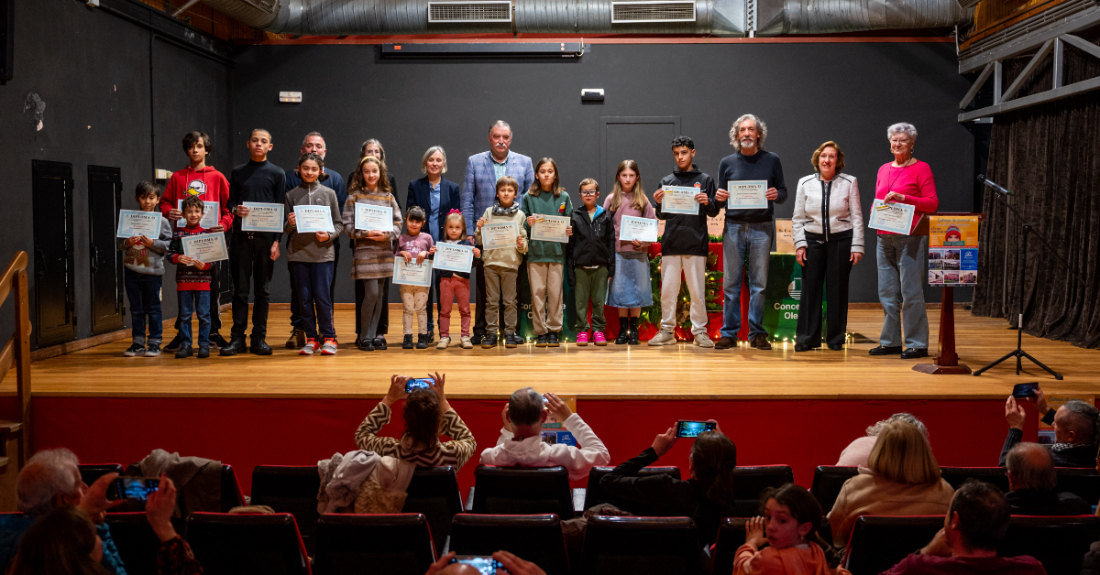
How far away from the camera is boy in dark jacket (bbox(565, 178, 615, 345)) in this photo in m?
5.95

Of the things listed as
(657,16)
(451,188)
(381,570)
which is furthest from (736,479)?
(657,16)

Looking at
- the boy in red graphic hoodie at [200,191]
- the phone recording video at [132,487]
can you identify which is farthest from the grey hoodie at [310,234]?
the phone recording video at [132,487]

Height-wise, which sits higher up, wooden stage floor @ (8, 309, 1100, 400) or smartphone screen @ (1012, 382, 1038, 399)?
smartphone screen @ (1012, 382, 1038, 399)

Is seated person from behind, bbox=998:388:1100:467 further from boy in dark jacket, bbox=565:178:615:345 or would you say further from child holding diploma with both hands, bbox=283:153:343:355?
child holding diploma with both hands, bbox=283:153:343:355

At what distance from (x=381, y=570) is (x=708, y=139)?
768 centimetres

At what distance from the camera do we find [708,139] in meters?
9.22

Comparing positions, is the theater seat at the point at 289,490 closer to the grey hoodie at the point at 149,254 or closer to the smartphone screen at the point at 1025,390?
the smartphone screen at the point at 1025,390

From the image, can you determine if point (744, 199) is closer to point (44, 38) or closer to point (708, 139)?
point (708, 139)

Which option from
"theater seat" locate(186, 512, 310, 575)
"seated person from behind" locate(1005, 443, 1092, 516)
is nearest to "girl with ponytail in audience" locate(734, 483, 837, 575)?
"seated person from behind" locate(1005, 443, 1092, 516)

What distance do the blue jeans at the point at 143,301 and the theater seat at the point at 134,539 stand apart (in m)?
3.59

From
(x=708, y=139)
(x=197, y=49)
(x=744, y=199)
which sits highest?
(x=197, y=49)

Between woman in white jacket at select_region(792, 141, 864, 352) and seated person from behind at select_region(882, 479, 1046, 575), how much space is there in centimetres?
369

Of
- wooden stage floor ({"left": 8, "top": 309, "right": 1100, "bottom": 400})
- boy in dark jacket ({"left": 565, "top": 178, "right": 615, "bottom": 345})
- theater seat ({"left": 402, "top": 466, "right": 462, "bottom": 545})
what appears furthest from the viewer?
boy in dark jacket ({"left": 565, "top": 178, "right": 615, "bottom": 345})

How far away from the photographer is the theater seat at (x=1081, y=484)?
2877 millimetres
